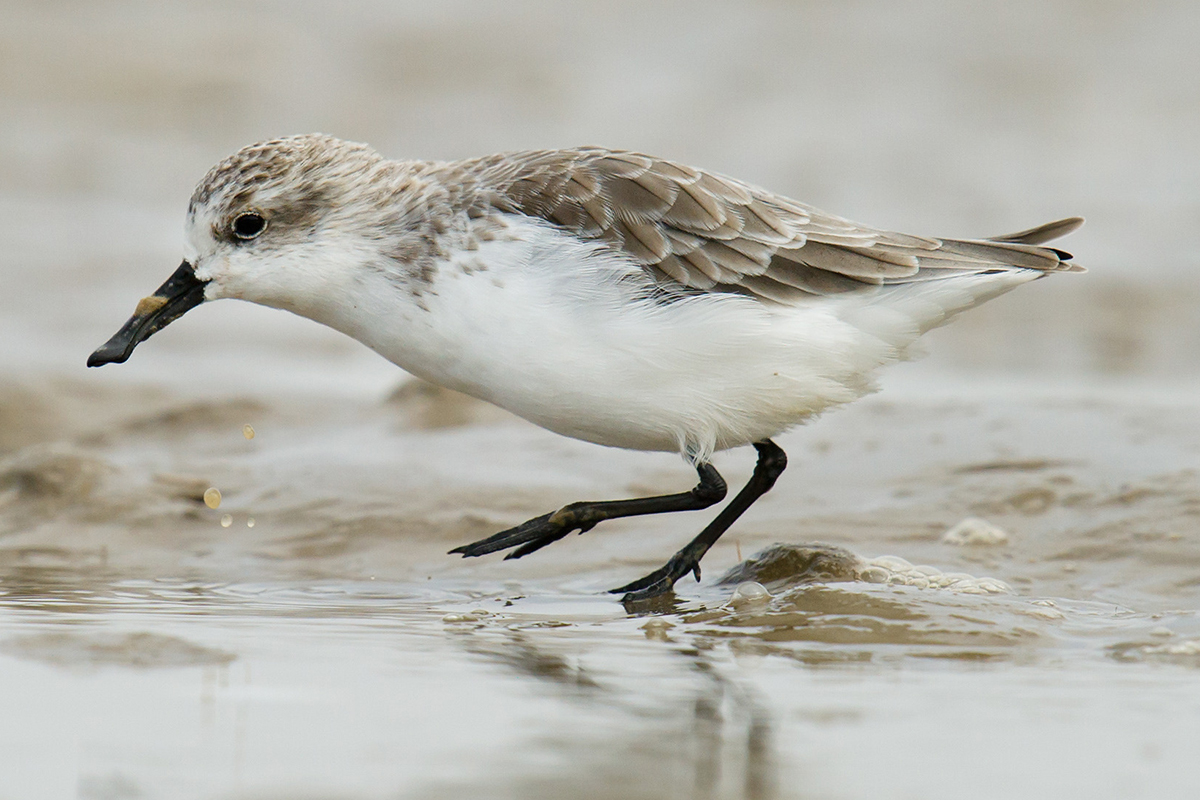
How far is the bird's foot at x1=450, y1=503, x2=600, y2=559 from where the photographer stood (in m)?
5.38

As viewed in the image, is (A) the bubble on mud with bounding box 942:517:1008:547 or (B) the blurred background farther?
(B) the blurred background

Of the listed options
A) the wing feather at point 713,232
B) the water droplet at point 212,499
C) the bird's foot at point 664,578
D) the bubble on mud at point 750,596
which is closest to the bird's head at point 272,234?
the wing feather at point 713,232

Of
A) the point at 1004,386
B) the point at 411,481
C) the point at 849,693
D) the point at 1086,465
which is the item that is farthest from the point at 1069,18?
the point at 849,693

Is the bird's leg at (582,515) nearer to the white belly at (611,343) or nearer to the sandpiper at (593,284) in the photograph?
the sandpiper at (593,284)

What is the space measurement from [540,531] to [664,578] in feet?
1.57

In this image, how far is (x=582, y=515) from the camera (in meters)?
5.43

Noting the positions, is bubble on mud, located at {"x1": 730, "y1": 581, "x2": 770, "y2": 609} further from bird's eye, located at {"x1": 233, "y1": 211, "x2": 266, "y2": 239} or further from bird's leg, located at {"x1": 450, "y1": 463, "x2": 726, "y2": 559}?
bird's eye, located at {"x1": 233, "y1": 211, "x2": 266, "y2": 239}

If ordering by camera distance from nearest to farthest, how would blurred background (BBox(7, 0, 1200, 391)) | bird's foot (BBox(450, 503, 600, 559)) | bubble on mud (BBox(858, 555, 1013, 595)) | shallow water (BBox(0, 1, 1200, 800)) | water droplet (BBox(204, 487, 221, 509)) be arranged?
shallow water (BBox(0, 1, 1200, 800)), bubble on mud (BBox(858, 555, 1013, 595)), bird's foot (BBox(450, 503, 600, 559)), water droplet (BBox(204, 487, 221, 509)), blurred background (BBox(7, 0, 1200, 391))

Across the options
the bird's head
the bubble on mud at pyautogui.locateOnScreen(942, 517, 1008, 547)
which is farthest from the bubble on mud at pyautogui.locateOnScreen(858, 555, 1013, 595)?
the bird's head

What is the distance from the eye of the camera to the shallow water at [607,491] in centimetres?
340

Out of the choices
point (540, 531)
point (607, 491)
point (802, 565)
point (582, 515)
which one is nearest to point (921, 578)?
point (802, 565)

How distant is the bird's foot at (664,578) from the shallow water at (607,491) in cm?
19

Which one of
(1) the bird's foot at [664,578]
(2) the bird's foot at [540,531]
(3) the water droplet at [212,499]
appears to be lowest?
(1) the bird's foot at [664,578]

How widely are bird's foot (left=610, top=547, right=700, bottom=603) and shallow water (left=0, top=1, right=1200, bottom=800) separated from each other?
0.19 m
